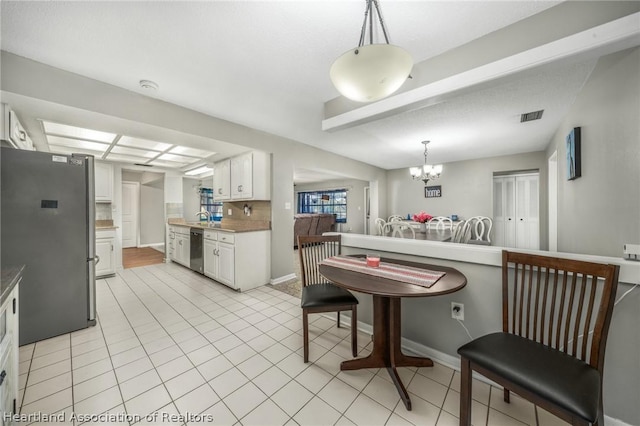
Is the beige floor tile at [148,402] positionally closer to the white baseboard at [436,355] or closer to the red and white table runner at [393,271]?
the red and white table runner at [393,271]

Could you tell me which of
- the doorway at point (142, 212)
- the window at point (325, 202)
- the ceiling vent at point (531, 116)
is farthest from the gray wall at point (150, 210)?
the ceiling vent at point (531, 116)

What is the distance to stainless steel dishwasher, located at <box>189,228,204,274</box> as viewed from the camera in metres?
4.02

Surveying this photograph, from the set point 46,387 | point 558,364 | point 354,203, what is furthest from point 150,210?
point 558,364

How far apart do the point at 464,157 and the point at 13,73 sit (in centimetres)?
679

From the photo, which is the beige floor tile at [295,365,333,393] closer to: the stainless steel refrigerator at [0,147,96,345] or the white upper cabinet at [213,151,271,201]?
the stainless steel refrigerator at [0,147,96,345]

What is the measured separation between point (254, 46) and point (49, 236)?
251cm

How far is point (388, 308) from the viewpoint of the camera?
1.70 metres

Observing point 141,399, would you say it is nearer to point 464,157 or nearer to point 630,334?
point 630,334

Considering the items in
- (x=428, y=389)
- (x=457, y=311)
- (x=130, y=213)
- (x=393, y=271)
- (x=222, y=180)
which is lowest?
(x=428, y=389)

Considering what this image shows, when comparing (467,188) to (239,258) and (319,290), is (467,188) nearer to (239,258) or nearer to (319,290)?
(319,290)

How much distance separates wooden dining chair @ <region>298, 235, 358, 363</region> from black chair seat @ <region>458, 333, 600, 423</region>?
33.5 inches

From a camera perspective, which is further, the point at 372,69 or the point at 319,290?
the point at 319,290

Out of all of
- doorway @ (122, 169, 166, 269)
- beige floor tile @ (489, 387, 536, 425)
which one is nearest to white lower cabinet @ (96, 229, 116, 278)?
doorway @ (122, 169, 166, 269)

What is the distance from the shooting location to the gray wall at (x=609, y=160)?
1.38m
